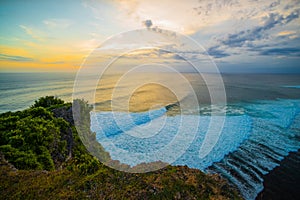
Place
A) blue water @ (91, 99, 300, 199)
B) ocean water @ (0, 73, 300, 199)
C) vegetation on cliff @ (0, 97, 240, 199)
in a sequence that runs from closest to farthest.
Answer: vegetation on cliff @ (0, 97, 240, 199) < blue water @ (91, 99, 300, 199) < ocean water @ (0, 73, 300, 199)

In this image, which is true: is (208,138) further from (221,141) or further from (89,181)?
(89,181)

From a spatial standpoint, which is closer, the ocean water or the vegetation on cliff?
the vegetation on cliff

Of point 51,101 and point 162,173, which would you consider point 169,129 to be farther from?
point 162,173

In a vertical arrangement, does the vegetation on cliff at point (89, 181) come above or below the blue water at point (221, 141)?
above

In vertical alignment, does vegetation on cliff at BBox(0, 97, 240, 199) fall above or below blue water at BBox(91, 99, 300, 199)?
above

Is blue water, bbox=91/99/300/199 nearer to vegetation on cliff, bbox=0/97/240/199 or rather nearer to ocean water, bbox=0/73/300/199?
ocean water, bbox=0/73/300/199

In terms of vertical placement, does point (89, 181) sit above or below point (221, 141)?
above

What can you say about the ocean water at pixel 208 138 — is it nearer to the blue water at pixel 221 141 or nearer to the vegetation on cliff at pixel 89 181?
the blue water at pixel 221 141

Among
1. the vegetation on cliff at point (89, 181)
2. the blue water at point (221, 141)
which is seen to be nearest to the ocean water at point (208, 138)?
the blue water at point (221, 141)

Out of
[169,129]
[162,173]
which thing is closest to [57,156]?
[162,173]

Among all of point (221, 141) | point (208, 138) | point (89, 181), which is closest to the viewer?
point (89, 181)

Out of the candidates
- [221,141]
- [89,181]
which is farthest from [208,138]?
[89,181]

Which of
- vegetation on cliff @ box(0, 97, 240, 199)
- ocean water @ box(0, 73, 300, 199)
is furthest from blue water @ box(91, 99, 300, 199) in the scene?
vegetation on cliff @ box(0, 97, 240, 199)
